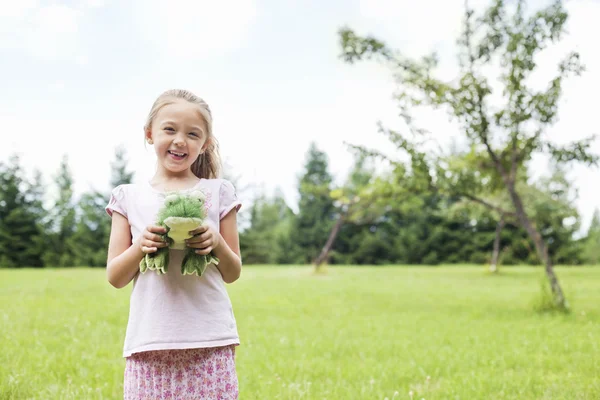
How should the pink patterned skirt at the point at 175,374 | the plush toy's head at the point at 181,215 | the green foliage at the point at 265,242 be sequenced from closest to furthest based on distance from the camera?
the plush toy's head at the point at 181,215 → the pink patterned skirt at the point at 175,374 → the green foliage at the point at 265,242

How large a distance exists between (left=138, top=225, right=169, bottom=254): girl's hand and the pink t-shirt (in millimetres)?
147

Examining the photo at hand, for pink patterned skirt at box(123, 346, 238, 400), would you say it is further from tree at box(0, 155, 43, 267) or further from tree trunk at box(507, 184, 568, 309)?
tree at box(0, 155, 43, 267)

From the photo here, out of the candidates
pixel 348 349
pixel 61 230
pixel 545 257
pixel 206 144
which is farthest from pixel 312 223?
pixel 206 144

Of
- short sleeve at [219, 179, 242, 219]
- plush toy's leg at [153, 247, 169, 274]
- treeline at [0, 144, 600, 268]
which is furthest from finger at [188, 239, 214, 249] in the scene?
treeline at [0, 144, 600, 268]

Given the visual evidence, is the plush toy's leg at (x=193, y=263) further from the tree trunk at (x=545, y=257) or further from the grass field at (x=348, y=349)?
the tree trunk at (x=545, y=257)

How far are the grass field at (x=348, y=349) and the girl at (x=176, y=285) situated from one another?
222 cm

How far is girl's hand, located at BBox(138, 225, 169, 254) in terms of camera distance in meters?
2.07

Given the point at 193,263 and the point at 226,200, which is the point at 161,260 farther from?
the point at 226,200

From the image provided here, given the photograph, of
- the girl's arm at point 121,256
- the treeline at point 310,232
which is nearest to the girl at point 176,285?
the girl's arm at point 121,256

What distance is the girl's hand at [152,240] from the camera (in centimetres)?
207

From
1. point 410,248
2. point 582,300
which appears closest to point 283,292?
point 582,300

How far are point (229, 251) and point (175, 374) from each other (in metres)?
0.60

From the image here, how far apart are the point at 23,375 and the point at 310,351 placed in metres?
3.10

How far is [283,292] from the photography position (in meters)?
14.2
